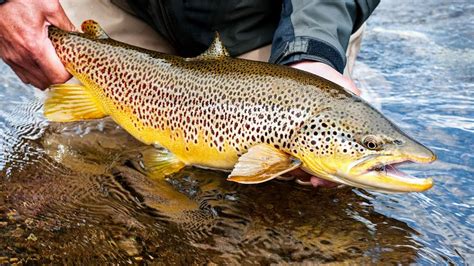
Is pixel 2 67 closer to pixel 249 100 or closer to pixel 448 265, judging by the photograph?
pixel 249 100

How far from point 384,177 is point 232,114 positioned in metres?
0.65

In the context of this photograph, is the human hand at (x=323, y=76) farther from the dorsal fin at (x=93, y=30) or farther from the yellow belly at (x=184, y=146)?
the dorsal fin at (x=93, y=30)

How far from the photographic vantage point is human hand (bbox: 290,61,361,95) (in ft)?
8.68

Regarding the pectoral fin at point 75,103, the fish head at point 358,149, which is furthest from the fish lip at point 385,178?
the pectoral fin at point 75,103

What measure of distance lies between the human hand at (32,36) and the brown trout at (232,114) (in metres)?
0.05

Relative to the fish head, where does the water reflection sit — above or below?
below

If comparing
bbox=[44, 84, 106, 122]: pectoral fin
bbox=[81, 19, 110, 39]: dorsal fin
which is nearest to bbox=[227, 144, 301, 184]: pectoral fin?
bbox=[44, 84, 106, 122]: pectoral fin

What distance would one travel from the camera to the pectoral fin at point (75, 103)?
2980 millimetres

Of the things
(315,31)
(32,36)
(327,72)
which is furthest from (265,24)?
(32,36)

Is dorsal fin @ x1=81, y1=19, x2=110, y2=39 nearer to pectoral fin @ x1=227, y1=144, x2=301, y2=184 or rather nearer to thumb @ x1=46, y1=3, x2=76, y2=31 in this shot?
thumb @ x1=46, y1=3, x2=76, y2=31

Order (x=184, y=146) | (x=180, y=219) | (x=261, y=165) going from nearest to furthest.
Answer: (x=261, y=165) → (x=180, y=219) → (x=184, y=146)

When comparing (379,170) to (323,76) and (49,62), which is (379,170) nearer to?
(323,76)

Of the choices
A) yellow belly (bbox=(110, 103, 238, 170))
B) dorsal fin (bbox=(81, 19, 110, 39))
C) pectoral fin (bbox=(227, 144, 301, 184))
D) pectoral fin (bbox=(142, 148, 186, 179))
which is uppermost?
dorsal fin (bbox=(81, 19, 110, 39))

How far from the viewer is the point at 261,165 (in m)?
2.31
